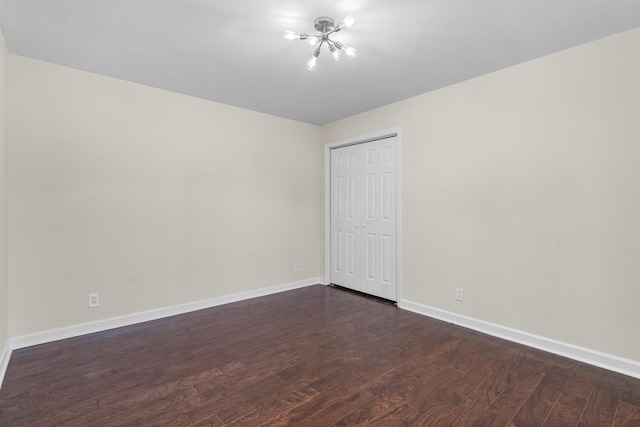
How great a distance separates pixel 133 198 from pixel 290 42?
2.22m

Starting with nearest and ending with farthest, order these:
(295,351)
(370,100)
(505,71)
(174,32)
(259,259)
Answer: (174,32) → (295,351) → (505,71) → (370,100) → (259,259)

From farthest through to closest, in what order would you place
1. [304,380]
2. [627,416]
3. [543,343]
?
[543,343] < [304,380] < [627,416]

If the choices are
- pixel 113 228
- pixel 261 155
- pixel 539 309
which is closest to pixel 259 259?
pixel 261 155

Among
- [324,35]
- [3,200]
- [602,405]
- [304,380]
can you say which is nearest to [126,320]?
[3,200]

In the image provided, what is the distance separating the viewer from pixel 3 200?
7.96 ft

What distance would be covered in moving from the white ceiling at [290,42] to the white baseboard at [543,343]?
7.96 ft

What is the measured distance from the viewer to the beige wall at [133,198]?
2686 mm

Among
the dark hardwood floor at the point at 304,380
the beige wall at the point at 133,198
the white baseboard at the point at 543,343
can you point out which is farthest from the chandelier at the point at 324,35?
the white baseboard at the point at 543,343

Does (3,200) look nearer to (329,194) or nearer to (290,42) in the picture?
(290,42)

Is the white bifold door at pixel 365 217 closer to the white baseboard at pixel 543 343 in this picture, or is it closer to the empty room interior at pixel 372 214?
the empty room interior at pixel 372 214

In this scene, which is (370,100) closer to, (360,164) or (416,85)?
(416,85)

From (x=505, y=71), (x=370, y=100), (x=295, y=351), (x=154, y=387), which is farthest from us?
(x=370, y=100)

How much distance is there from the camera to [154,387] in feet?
6.86

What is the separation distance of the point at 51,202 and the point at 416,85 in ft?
12.1
